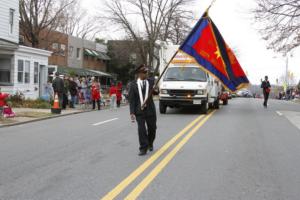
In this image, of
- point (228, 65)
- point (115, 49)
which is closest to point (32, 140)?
point (228, 65)

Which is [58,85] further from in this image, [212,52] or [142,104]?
[142,104]

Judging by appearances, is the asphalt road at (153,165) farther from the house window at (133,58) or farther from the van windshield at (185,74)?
the house window at (133,58)

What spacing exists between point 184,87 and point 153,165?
11.2 meters

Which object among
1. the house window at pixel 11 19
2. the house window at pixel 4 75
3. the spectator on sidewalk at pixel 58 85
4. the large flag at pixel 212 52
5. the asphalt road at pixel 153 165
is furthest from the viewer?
the house window at pixel 11 19

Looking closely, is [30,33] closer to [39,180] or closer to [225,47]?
[225,47]

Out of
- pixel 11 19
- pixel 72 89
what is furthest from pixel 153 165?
Result: pixel 11 19

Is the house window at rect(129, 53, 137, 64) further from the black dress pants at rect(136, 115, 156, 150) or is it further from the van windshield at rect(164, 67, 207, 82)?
the black dress pants at rect(136, 115, 156, 150)

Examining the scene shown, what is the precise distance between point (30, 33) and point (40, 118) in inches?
1091

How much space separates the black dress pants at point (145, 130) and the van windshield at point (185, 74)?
10515 millimetres

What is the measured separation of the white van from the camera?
63.7 ft

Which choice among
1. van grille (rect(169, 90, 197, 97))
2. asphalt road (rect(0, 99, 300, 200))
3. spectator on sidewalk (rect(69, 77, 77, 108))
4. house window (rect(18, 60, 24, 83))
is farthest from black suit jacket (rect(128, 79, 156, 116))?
house window (rect(18, 60, 24, 83))

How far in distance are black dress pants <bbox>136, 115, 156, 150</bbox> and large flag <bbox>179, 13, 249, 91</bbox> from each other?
6.23 feet

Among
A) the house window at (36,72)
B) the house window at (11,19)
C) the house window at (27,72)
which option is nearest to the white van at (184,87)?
the house window at (27,72)

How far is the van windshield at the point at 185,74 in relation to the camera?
20.2m
